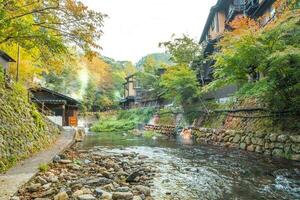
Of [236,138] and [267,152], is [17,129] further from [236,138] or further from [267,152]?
[236,138]

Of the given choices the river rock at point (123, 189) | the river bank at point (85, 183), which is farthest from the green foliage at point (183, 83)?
the river rock at point (123, 189)

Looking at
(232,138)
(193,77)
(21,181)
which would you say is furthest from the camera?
(193,77)

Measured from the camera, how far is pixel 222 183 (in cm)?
762

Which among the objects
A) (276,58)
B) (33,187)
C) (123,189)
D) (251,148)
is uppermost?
(276,58)

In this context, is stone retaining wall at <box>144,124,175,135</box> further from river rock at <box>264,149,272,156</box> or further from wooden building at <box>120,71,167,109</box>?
river rock at <box>264,149,272,156</box>

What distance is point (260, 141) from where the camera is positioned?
41.5 feet

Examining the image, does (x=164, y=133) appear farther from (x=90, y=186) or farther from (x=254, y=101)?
(x=90, y=186)

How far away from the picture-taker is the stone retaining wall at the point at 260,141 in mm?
10623

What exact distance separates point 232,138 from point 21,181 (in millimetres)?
12111

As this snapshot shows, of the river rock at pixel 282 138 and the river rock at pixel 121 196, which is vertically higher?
the river rock at pixel 282 138

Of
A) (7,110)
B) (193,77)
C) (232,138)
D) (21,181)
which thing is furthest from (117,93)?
(21,181)

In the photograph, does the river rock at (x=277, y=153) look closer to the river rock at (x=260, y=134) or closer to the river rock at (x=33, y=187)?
the river rock at (x=260, y=134)

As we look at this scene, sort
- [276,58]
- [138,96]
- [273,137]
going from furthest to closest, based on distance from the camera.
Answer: [138,96] → [273,137] → [276,58]

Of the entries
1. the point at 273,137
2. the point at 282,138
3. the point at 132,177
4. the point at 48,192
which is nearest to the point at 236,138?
the point at 273,137
